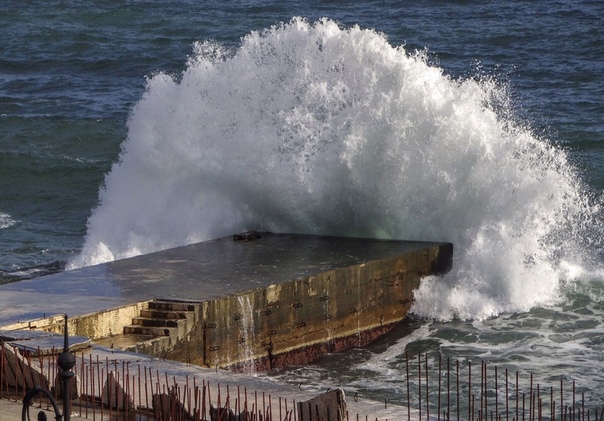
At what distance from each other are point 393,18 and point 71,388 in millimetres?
27956

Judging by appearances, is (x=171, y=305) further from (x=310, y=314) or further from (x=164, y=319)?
(x=310, y=314)

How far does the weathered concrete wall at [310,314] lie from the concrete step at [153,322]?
389 millimetres

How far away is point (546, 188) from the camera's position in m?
19.6

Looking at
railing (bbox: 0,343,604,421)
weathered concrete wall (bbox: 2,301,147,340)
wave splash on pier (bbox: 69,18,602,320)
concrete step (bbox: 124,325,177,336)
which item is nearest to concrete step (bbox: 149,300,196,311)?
weathered concrete wall (bbox: 2,301,147,340)

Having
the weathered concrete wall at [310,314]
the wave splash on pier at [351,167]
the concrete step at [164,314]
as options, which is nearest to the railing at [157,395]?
the concrete step at [164,314]

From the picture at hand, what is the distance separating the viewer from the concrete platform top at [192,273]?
48.9 feet

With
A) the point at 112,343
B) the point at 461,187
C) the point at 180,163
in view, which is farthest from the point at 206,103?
the point at 112,343

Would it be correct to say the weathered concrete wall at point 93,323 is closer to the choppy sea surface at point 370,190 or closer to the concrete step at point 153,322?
the concrete step at point 153,322

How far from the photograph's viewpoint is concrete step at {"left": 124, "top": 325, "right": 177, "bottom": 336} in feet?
47.2

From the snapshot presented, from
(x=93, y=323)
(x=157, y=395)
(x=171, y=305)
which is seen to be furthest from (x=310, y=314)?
(x=157, y=395)

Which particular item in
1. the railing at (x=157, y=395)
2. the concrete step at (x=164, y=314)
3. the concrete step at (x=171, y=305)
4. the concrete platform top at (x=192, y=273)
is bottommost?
the railing at (x=157, y=395)

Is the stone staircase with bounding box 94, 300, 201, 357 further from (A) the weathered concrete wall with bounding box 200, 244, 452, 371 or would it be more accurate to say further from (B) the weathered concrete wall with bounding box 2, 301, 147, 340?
(A) the weathered concrete wall with bounding box 200, 244, 452, 371

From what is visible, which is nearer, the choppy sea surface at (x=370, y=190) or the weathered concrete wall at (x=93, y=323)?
the weathered concrete wall at (x=93, y=323)

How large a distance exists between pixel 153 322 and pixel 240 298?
1.07 metres
